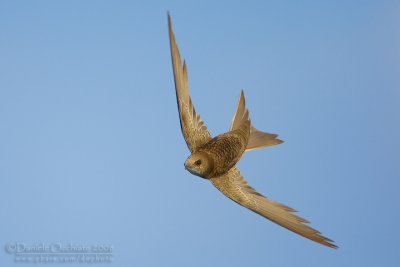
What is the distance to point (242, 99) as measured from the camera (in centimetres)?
536

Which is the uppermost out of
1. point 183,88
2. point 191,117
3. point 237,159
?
point 183,88

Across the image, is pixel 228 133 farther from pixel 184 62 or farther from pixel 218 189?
pixel 184 62

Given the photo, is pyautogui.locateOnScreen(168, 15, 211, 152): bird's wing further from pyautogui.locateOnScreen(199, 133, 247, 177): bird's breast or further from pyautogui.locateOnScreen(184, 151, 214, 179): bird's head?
pyautogui.locateOnScreen(184, 151, 214, 179): bird's head

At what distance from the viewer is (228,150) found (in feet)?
16.2

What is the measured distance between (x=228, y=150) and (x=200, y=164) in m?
0.48

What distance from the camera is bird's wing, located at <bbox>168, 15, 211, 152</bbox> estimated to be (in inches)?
202

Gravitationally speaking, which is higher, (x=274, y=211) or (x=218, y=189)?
(x=218, y=189)

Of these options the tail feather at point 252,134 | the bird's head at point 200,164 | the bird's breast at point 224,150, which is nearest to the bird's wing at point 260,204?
the bird's breast at point 224,150

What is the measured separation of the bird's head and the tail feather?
77 cm

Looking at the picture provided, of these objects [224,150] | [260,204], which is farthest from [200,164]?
Answer: [260,204]

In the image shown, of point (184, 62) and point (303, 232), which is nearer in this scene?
point (303, 232)

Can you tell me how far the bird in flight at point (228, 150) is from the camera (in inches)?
182

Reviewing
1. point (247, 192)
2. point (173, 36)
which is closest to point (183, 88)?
point (173, 36)

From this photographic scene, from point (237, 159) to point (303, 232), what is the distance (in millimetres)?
1227
